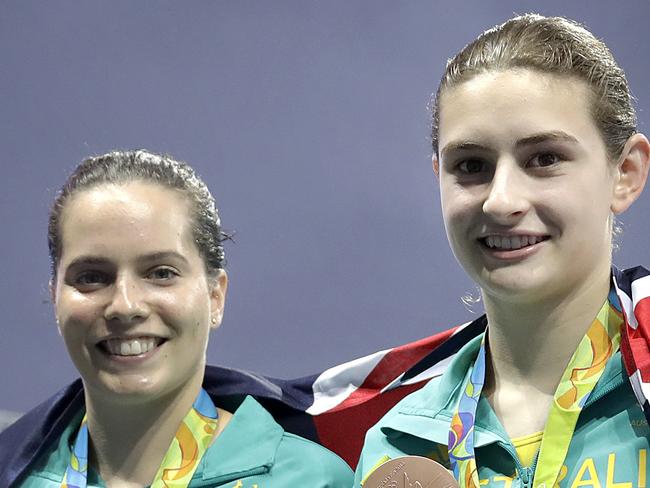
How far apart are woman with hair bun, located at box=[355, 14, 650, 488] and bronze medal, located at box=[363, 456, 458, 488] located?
0.05m

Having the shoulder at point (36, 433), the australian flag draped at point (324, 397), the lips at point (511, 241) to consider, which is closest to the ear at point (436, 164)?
the lips at point (511, 241)

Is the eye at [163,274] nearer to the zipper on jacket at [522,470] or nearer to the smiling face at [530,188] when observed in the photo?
the smiling face at [530,188]

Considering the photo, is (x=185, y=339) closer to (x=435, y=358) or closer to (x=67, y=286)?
(x=67, y=286)

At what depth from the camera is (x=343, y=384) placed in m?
2.81

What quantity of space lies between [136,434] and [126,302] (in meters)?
0.30

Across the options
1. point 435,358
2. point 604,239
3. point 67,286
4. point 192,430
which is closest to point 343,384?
point 435,358

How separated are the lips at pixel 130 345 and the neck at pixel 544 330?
71cm

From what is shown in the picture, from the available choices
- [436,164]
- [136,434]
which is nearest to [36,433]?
[136,434]

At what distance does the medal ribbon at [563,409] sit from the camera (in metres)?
1.88

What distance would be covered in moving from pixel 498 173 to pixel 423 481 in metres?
0.53

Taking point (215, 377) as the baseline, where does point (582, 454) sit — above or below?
below

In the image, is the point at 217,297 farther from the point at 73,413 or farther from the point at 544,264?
the point at 544,264

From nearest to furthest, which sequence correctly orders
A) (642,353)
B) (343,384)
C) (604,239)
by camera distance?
(642,353), (604,239), (343,384)

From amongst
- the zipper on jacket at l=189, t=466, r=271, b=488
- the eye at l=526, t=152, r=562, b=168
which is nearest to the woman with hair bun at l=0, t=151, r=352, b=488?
the zipper on jacket at l=189, t=466, r=271, b=488
